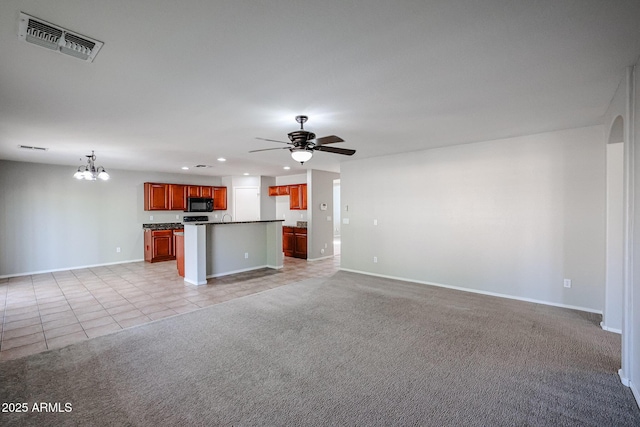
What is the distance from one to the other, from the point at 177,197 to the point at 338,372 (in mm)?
7575

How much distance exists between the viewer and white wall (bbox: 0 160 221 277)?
6.09m

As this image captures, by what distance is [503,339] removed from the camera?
3.04 m

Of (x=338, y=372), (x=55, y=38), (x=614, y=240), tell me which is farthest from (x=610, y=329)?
(x=55, y=38)

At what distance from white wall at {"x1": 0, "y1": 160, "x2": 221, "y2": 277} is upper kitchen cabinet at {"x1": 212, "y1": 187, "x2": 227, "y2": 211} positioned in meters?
1.69

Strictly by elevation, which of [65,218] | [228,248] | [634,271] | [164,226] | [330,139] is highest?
[330,139]

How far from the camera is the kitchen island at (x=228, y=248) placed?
528 centimetres

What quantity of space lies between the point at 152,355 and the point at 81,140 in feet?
11.6

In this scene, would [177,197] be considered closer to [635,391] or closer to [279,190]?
[279,190]

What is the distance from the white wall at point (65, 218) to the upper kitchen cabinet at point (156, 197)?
15 cm

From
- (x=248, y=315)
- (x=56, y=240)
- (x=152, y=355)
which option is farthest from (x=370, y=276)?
(x=56, y=240)

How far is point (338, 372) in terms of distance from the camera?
2.45 metres

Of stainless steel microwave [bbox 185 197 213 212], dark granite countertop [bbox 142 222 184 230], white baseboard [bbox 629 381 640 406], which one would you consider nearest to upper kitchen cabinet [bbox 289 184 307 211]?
stainless steel microwave [bbox 185 197 213 212]

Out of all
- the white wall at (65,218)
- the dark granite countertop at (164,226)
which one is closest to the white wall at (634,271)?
the dark granite countertop at (164,226)

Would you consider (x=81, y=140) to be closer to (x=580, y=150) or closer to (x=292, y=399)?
(x=292, y=399)
